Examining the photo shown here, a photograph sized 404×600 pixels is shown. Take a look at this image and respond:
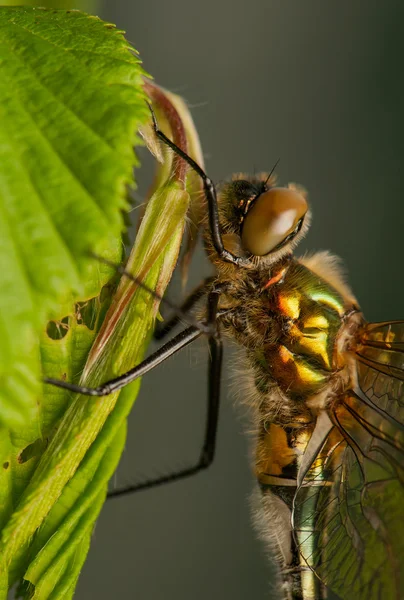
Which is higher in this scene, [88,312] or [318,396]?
[318,396]

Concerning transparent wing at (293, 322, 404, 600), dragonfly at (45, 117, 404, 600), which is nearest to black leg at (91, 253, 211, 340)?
dragonfly at (45, 117, 404, 600)

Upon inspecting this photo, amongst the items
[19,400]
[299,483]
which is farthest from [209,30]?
[19,400]

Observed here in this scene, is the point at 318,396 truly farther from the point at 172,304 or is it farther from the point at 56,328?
the point at 56,328

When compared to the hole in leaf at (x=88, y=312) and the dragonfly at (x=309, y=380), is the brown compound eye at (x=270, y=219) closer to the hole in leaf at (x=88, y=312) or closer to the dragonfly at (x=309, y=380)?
the dragonfly at (x=309, y=380)

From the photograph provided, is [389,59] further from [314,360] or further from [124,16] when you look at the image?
[314,360]

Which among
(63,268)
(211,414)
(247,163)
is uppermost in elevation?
(247,163)

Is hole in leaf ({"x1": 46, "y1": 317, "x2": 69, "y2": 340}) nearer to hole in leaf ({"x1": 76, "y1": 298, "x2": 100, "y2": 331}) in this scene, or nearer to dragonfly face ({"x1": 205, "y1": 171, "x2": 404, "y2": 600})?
hole in leaf ({"x1": 76, "y1": 298, "x2": 100, "y2": 331})

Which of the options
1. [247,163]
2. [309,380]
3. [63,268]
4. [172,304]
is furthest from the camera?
[247,163]

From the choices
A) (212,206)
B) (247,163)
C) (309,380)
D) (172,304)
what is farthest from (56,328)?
(247,163)
